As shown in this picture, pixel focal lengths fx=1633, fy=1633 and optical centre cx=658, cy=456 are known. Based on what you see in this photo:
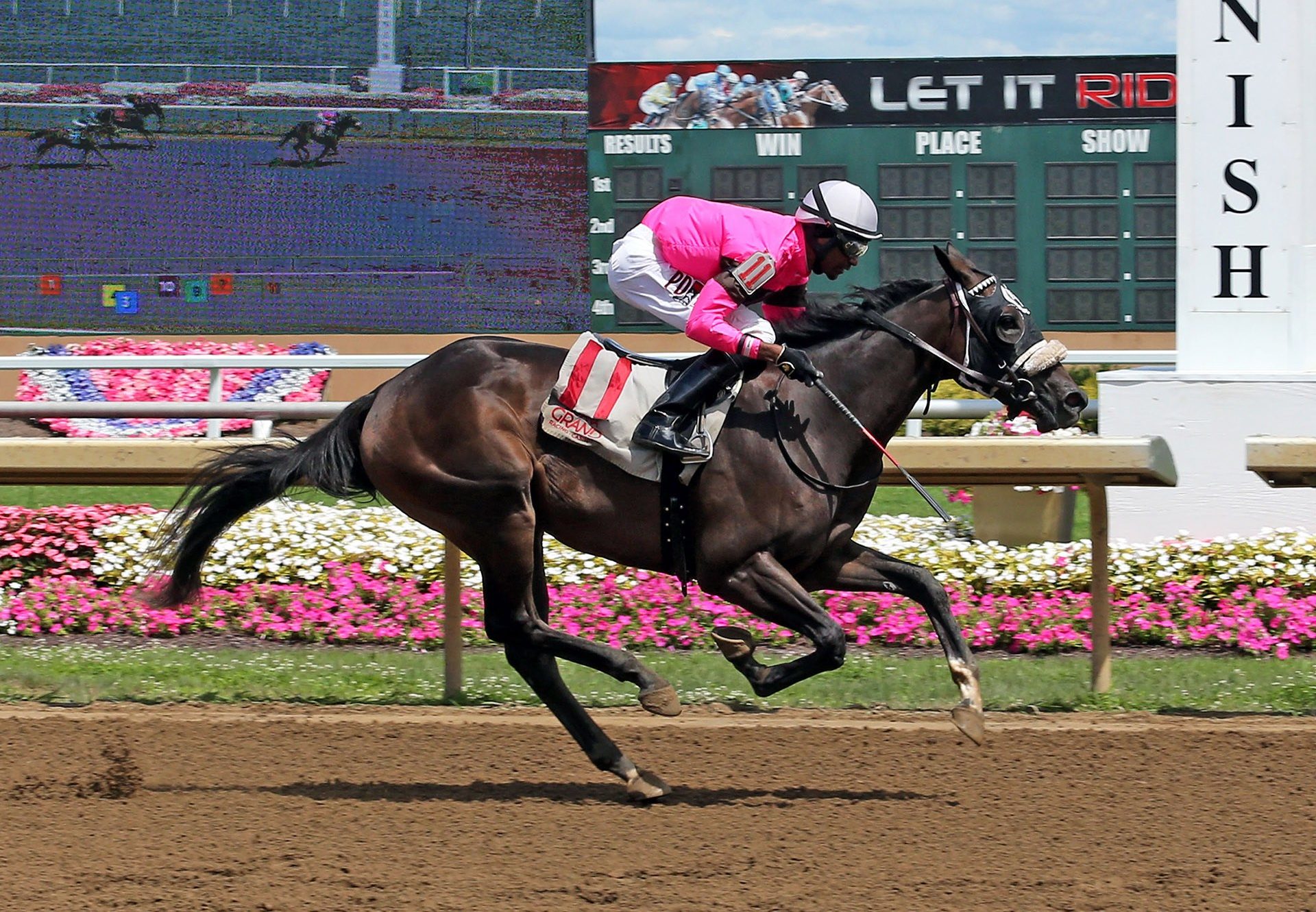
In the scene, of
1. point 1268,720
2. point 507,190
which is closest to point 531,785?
point 1268,720

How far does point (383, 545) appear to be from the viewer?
704 centimetres

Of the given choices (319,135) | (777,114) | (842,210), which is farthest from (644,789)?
(319,135)

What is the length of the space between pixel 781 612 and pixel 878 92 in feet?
23.5

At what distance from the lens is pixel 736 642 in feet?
14.2

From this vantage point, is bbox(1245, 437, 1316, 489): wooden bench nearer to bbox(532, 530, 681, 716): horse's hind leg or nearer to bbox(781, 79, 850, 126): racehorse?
bbox(532, 530, 681, 716): horse's hind leg

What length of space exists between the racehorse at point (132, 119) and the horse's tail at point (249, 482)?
41.9 ft

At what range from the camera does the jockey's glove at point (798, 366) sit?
4301 millimetres

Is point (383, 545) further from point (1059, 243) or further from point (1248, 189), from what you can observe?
point (1059, 243)

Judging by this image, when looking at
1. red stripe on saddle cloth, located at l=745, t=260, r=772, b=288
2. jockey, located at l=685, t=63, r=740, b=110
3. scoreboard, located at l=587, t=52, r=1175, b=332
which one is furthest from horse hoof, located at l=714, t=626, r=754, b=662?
jockey, located at l=685, t=63, r=740, b=110

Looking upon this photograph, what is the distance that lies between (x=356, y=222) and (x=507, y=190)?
1523 millimetres

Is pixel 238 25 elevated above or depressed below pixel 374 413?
above

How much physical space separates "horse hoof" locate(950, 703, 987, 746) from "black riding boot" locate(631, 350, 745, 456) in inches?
36.7

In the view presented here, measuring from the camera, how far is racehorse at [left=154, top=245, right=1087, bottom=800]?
14.0 feet

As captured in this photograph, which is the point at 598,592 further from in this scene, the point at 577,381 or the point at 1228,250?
the point at 1228,250
